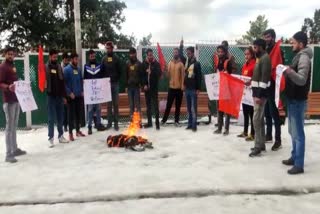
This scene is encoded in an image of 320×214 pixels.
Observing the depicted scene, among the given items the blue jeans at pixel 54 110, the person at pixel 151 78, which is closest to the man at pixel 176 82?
the person at pixel 151 78

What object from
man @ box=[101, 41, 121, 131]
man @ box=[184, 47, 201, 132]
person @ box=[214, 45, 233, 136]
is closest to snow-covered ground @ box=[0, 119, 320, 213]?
person @ box=[214, 45, 233, 136]

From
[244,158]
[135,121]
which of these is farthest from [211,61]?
[244,158]

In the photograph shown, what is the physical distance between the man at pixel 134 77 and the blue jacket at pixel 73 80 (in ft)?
4.54

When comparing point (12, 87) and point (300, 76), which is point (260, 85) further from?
point (12, 87)

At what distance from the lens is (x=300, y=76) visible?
6418mm

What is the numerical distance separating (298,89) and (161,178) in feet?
8.38

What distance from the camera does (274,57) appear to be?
326 inches

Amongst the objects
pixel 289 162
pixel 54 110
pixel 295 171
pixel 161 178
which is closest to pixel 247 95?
pixel 289 162

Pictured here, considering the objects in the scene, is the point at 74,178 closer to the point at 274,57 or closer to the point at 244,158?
the point at 244,158

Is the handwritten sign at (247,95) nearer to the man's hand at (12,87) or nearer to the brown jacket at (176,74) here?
the brown jacket at (176,74)

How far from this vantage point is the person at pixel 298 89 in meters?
6.47

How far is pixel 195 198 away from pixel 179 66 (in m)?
6.13

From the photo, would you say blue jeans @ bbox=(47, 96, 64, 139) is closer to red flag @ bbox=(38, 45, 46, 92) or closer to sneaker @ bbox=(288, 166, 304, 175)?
red flag @ bbox=(38, 45, 46, 92)

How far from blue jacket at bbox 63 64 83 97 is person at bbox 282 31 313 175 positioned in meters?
5.29
